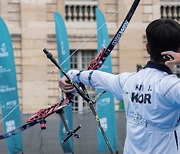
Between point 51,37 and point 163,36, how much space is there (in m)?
14.6

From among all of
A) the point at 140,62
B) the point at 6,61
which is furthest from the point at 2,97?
the point at 140,62

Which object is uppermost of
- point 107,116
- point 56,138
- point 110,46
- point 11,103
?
point 110,46

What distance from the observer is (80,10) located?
58.0 feet

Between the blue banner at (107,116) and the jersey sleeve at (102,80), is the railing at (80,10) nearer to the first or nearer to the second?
the blue banner at (107,116)

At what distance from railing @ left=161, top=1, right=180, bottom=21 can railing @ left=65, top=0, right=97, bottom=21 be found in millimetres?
2246

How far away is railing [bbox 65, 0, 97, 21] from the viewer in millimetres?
17547

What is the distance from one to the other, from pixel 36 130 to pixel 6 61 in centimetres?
133

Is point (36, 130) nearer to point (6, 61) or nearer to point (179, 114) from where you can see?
point (6, 61)

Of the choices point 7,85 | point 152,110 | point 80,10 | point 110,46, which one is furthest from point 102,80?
point 80,10

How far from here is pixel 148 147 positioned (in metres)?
2.55

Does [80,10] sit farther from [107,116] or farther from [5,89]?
[5,89]

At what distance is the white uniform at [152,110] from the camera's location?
2.49 metres

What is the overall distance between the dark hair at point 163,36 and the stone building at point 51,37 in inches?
533

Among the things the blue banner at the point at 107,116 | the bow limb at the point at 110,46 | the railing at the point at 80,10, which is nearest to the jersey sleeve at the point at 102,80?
the bow limb at the point at 110,46
